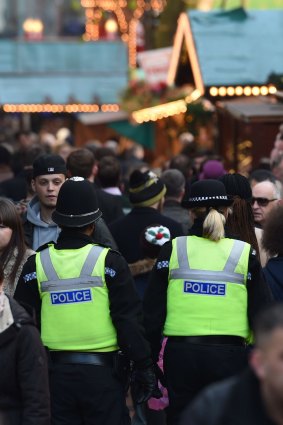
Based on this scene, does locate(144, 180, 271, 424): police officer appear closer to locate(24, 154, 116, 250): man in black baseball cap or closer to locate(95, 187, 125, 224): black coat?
locate(24, 154, 116, 250): man in black baseball cap

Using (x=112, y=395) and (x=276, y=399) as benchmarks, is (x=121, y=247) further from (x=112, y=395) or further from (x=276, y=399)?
(x=276, y=399)

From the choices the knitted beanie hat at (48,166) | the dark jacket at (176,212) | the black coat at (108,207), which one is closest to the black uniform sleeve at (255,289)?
the knitted beanie hat at (48,166)

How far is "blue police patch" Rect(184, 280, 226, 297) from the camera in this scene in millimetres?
6887

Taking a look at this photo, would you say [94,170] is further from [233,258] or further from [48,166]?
[233,258]

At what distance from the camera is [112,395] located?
682cm

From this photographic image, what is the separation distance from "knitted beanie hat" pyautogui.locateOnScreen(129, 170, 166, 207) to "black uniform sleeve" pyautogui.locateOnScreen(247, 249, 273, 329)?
2.80 metres

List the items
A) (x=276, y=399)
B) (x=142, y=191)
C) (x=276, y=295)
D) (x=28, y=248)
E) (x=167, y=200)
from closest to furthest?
1. (x=276, y=399)
2. (x=276, y=295)
3. (x=28, y=248)
4. (x=142, y=191)
5. (x=167, y=200)

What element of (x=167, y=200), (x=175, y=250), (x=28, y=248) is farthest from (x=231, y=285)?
(x=167, y=200)

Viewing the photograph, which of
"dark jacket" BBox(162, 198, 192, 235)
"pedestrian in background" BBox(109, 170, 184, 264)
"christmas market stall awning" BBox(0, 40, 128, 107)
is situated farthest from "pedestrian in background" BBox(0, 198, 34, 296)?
"christmas market stall awning" BBox(0, 40, 128, 107)

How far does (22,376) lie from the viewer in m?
5.69

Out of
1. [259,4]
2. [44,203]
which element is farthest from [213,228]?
[259,4]

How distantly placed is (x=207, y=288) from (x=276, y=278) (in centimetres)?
65

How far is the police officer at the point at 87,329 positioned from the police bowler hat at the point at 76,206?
0.46ft

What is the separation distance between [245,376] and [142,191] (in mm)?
5622
